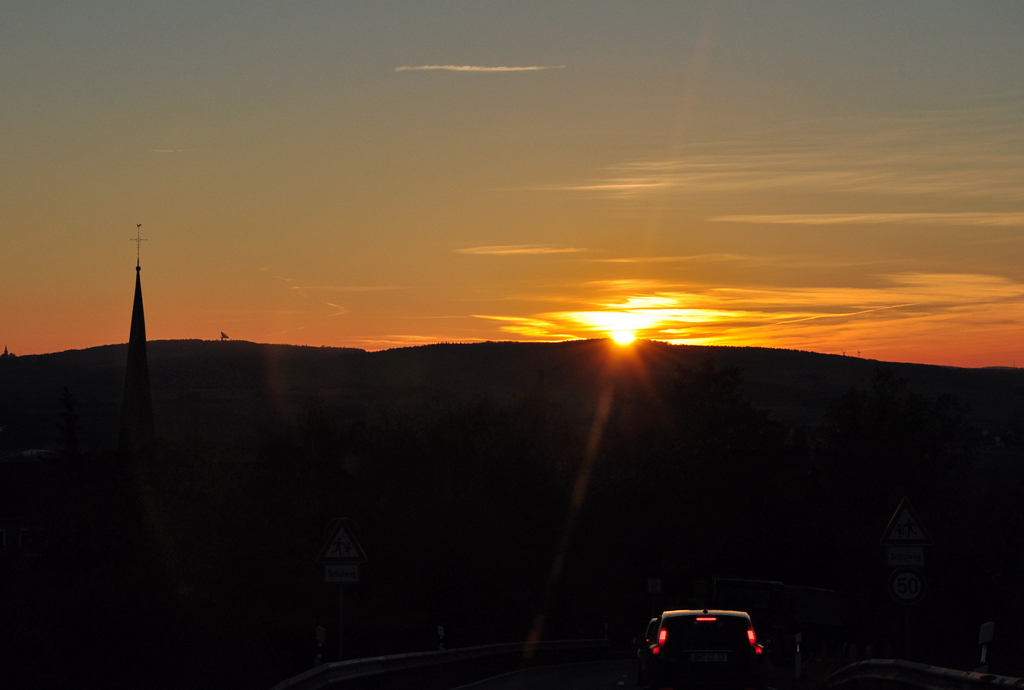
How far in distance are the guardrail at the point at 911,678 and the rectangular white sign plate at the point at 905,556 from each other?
5.52 ft

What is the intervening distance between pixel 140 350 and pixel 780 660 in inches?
3155

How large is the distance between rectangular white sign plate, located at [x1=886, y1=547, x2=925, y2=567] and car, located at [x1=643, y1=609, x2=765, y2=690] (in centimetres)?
264

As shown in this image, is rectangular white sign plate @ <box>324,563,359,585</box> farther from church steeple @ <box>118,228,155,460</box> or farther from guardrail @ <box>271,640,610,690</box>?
church steeple @ <box>118,228,155,460</box>

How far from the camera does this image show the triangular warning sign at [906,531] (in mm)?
19547

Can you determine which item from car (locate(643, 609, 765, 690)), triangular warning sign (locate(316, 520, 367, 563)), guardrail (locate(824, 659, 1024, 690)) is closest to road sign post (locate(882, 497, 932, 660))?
guardrail (locate(824, 659, 1024, 690))

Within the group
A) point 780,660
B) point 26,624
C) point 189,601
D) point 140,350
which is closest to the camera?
point 26,624

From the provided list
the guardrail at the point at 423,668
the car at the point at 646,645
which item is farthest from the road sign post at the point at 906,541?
the guardrail at the point at 423,668

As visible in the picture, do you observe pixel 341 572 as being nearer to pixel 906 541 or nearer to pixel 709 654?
pixel 709 654

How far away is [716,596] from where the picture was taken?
37375mm

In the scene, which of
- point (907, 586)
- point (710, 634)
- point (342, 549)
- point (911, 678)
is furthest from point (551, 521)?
point (911, 678)

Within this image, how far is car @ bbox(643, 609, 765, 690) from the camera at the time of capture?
62.1ft

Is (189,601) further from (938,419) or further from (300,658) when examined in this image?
(938,419)

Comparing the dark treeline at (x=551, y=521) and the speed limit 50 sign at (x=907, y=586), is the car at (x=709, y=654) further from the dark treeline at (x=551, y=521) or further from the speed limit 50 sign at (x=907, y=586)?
the dark treeline at (x=551, y=521)

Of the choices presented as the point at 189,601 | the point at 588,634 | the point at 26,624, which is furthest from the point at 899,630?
the point at 26,624
